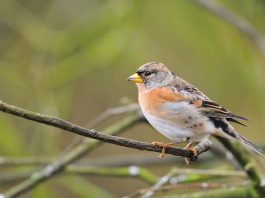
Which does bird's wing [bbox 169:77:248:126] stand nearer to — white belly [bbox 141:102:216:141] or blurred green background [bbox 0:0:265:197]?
white belly [bbox 141:102:216:141]

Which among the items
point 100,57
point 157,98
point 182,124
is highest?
point 100,57

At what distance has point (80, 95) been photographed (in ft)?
20.0

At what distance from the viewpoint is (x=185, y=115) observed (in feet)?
10.0

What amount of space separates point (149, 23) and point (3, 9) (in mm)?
1422

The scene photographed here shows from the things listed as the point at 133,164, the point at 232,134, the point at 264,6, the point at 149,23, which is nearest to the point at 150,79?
the point at 232,134

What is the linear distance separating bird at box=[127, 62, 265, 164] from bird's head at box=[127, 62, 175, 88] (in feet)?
0.16

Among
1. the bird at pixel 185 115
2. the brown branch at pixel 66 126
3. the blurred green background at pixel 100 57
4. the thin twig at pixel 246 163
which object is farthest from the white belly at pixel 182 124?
the blurred green background at pixel 100 57

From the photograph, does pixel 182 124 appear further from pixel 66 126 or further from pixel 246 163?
pixel 66 126

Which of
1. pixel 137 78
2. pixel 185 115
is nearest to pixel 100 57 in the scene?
pixel 137 78

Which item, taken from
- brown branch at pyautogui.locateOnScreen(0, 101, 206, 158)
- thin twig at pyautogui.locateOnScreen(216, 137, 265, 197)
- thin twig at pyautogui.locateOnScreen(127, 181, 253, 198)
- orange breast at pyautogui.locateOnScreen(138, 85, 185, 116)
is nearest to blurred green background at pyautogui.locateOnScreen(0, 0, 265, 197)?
thin twig at pyautogui.locateOnScreen(127, 181, 253, 198)

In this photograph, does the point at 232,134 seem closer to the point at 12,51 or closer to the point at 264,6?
the point at 264,6

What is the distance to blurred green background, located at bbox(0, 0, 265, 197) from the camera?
480 centimetres

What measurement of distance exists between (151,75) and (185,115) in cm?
41

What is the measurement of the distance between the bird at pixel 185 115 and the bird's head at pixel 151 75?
50 mm
